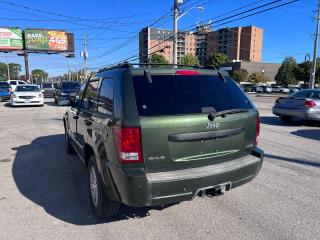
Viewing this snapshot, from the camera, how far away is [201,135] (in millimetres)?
3283

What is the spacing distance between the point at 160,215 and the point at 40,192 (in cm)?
201

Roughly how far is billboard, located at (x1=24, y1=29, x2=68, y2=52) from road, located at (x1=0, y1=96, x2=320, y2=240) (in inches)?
1970

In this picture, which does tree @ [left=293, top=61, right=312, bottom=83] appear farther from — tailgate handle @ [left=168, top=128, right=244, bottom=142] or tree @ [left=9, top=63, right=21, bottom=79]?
tree @ [left=9, top=63, right=21, bottom=79]

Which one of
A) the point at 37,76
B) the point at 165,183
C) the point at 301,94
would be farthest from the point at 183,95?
the point at 37,76

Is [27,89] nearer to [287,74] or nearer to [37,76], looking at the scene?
[287,74]

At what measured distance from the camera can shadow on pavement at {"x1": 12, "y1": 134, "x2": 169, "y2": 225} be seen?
3.93 m

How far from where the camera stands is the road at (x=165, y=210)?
11.3 ft

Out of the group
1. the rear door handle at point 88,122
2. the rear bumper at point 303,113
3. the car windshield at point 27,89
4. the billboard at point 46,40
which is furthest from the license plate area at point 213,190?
the billboard at point 46,40

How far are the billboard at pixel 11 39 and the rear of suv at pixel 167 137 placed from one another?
5242cm

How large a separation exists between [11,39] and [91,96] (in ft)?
171

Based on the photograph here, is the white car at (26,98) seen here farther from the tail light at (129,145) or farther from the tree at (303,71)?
the tree at (303,71)

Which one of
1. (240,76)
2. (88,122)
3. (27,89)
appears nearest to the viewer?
(88,122)

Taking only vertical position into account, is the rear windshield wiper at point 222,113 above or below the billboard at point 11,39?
below

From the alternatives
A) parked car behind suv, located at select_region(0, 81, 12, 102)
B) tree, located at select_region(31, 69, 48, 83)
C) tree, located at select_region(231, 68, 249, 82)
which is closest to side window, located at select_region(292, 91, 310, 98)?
parked car behind suv, located at select_region(0, 81, 12, 102)
